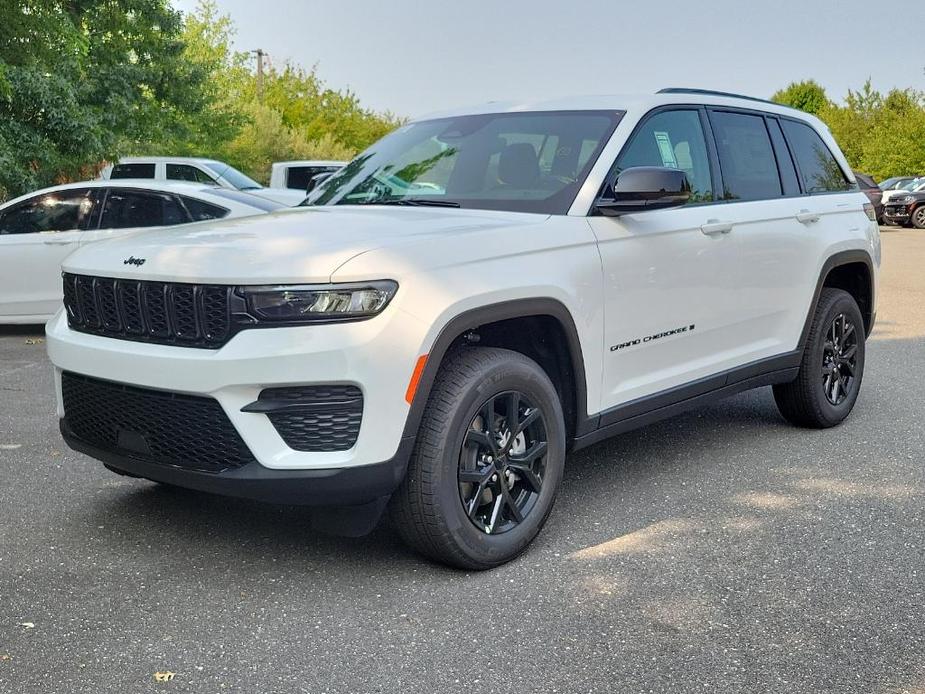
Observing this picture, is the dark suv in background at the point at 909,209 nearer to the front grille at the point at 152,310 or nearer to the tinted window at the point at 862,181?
the tinted window at the point at 862,181

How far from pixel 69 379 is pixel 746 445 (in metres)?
3.62

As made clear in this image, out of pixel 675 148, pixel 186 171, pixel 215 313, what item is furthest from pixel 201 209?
pixel 186 171

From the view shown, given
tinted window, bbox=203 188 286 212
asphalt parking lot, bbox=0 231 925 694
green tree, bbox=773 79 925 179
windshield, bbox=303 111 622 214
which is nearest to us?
asphalt parking lot, bbox=0 231 925 694

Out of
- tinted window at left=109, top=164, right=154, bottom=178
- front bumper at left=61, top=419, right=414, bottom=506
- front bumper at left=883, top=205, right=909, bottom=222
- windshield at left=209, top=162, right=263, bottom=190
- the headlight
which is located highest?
the headlight

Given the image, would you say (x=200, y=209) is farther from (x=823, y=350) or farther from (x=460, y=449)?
(x=460, y=449)

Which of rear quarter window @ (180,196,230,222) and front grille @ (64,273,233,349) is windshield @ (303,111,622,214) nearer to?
front grille @ (64,273,233,349)

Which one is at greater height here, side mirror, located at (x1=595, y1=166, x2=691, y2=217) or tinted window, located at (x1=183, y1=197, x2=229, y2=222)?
side mirror, located at (x1=595, y1=166, x2=691, y2=217)

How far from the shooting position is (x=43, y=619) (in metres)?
3.56

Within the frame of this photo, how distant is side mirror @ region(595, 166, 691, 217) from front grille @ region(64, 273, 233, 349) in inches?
67.2

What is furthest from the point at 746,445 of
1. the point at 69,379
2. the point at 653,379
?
the point at 69,379

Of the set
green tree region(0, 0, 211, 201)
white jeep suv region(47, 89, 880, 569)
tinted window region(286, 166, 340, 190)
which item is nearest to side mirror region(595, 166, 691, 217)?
white jeep suv region(47, 89, 880, 569)

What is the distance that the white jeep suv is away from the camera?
11.7 ft

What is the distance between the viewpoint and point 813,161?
6242 millimetres

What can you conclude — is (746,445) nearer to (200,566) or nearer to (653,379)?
(653,379)
